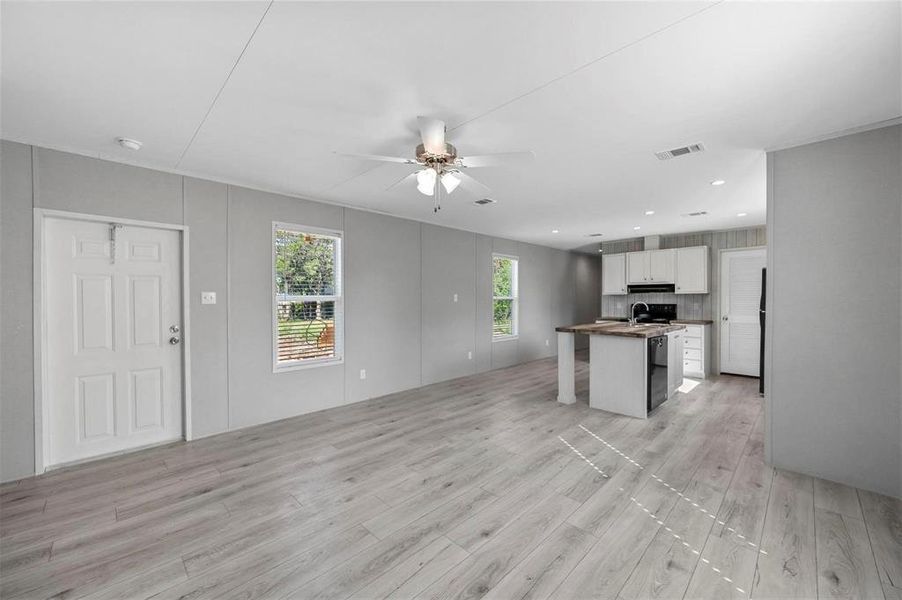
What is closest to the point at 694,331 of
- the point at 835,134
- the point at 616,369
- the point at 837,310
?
the point at 616,369

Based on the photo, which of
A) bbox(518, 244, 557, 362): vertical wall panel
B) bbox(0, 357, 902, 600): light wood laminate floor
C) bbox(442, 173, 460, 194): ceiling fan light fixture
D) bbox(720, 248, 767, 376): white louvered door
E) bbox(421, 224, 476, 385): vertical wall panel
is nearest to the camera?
bbox(0, 357, 902, 600): light wood laminate floor

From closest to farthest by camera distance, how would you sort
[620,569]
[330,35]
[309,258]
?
[330,35] < [620,569] < [309,258]

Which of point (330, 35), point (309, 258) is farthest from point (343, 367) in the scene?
point (330, 35)

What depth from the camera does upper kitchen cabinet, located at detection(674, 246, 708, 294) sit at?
20.5 ft

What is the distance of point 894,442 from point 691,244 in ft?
15.8

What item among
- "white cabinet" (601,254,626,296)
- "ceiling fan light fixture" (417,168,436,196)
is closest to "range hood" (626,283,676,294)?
"white cabinet" (601,254,626,296)

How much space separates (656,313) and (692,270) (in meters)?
1.02

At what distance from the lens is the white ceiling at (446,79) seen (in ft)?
5.09

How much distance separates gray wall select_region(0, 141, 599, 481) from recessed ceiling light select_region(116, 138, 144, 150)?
48 cm

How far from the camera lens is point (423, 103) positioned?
221 cm

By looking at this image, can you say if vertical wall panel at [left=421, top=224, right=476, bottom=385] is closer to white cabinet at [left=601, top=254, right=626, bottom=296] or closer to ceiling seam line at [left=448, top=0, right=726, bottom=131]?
white cabinet at [left=601, top=254, right=626, bottom=296]

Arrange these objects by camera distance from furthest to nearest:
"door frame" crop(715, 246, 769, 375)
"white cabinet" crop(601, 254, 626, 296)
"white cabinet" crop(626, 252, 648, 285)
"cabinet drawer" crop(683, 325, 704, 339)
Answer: "white cabinet" crop(601, 254, 626, 296), "white cabinet" crop(626, 252, 648, 285), "door frame" crop(715, 246, 769, 375), "cabinet drawer" crop(683, 325, 704, 339)

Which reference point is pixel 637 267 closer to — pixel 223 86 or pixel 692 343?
pixel 692 343

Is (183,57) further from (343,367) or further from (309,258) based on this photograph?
(343,367)
